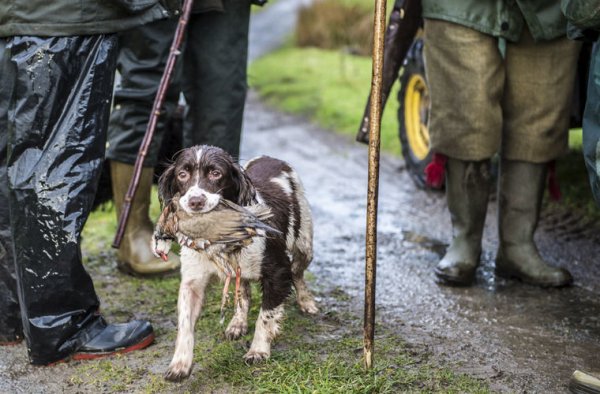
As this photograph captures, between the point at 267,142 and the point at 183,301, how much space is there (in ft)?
17.2

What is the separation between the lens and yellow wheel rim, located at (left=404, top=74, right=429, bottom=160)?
6598 mm

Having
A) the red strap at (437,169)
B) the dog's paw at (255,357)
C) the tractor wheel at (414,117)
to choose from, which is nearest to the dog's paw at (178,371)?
the dog's paw at (255,357)

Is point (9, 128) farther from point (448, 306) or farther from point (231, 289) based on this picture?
point (448, 306)

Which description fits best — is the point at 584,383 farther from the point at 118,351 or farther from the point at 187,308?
the point at 118,351

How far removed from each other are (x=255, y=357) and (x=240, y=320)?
37cm

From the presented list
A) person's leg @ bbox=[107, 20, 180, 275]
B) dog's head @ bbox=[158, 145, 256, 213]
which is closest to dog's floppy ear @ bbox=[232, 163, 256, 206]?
dog's head @ bbox=[158, 145, 256, 213]

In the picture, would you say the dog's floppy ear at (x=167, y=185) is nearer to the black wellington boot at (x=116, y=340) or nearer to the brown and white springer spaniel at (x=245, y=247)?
the brown and white springer spaniel at (x=245, y=247)

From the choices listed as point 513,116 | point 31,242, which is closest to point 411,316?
point 513,116

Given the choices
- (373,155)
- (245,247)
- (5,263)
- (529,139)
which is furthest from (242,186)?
(529,139)

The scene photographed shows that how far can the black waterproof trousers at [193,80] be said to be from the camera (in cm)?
445

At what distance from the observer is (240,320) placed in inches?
153

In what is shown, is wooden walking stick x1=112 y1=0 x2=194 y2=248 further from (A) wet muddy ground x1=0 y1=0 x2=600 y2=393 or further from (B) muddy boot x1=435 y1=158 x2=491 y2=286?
(B) muddy boot x1=435 y1=158 x2=491 y2=286

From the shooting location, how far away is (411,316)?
416 centimetres

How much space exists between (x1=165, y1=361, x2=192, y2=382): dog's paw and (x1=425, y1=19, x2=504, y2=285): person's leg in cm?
171
